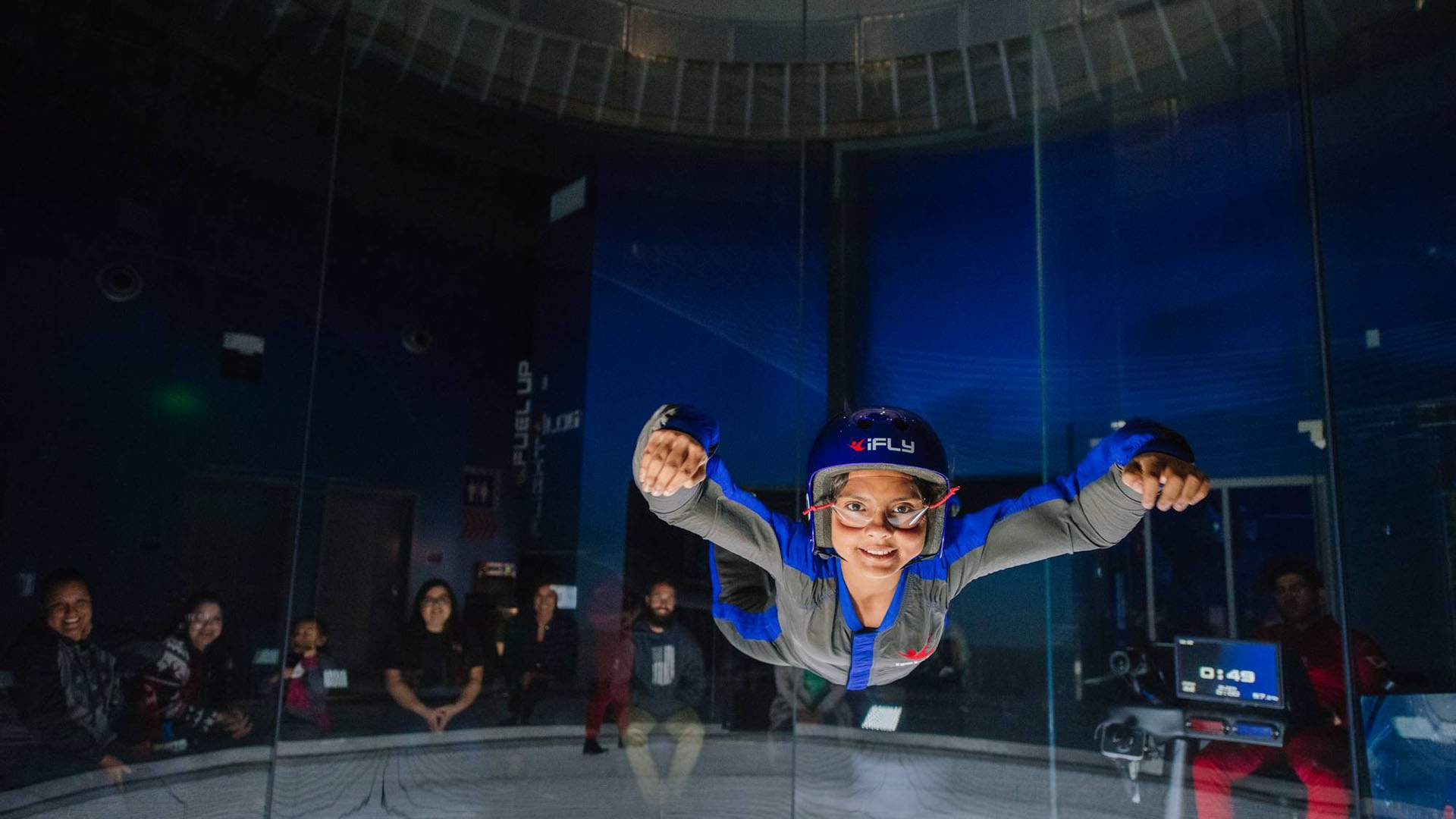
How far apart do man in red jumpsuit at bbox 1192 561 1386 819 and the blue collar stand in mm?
2414

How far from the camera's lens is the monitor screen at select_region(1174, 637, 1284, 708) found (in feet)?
13.3

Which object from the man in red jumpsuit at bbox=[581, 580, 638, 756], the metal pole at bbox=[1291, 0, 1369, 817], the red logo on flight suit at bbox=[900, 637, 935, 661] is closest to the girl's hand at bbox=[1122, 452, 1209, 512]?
the red logo on flight suit at bbox=[900, 637, 935, 661]

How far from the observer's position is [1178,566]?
14.7ft

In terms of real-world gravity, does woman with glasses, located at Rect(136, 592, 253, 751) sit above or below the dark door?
below

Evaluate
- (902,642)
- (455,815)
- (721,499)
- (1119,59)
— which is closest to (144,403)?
(455,815)

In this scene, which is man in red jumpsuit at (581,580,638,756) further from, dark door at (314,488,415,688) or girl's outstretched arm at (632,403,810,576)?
girl's outstretched arm at (632,403,810,576)

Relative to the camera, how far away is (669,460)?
200 cm

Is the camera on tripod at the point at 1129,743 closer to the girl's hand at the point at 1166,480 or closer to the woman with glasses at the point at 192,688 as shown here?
the girl's hand at the point at 1166,480

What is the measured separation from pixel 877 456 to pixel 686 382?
321 cm

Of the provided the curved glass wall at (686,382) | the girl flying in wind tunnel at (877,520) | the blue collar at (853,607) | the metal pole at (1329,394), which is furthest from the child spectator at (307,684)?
the metal pole at (1329,394)

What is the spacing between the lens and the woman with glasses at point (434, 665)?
16.0ft

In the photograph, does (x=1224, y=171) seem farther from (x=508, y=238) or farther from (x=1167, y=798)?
(x=508, y=238)

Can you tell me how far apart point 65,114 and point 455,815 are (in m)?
4.14

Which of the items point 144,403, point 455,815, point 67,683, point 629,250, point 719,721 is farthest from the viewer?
point 629,250
